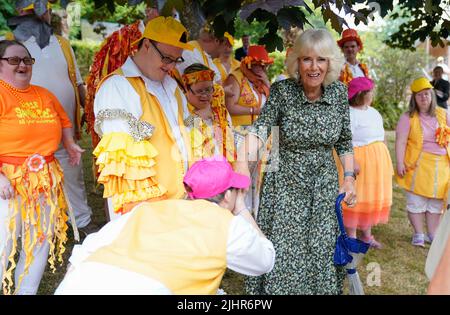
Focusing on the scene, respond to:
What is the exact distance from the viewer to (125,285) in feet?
5.82

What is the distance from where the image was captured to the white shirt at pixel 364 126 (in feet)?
16.1

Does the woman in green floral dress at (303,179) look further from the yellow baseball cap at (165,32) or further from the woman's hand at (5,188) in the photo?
the woman's hand at (5,188)

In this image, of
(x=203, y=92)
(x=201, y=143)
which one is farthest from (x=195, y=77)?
(x=201, y=143)

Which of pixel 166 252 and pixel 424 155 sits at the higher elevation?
pixel 166 252

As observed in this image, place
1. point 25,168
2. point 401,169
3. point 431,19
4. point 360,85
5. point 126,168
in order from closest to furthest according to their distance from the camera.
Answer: point 126,168
point 25,168
point 431,19
point 360,85
point 401,169

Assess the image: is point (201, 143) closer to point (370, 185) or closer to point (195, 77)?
point (195, 77)

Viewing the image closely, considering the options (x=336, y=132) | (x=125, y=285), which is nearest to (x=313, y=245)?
(x=336, y=132)

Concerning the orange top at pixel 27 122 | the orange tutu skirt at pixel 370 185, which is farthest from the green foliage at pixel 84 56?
the orange top at pixel 27 122

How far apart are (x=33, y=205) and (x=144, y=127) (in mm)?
1069

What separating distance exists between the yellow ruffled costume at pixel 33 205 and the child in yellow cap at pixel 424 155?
332cm

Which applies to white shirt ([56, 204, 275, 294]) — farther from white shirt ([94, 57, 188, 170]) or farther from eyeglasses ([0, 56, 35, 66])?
eyeglasses ([0, 56, 35, 66])

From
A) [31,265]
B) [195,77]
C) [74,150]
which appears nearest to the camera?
[31,265]

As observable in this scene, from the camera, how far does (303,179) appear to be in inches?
127

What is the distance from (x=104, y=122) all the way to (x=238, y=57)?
17.0 feet
